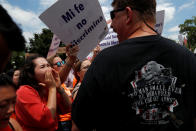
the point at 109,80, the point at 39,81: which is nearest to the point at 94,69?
the point at 109,80

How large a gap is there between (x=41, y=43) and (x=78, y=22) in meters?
41.5

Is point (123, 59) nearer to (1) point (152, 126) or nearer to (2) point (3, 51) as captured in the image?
(1) point (152, 126)

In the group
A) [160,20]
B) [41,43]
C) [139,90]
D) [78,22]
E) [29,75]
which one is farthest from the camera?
[41,43]

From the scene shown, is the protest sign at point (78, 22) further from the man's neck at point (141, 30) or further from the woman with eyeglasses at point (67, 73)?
the man's neck at point (141, 30)

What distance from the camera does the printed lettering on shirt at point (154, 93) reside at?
1.21 meters

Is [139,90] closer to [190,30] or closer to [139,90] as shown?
[139,90]

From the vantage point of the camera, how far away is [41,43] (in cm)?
4191

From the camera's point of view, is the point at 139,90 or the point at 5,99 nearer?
the point at 139,90

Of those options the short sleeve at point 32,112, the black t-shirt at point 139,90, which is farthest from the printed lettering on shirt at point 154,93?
the short sleeve at point 32,112

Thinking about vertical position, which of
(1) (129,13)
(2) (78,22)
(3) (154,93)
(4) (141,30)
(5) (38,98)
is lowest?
(5) (38,98)

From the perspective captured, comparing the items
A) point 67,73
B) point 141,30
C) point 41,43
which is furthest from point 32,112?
point 41,43

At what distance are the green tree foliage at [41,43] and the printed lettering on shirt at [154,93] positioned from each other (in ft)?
139

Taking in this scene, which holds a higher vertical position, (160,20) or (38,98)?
(160,20)

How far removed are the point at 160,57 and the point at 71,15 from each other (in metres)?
1.35
